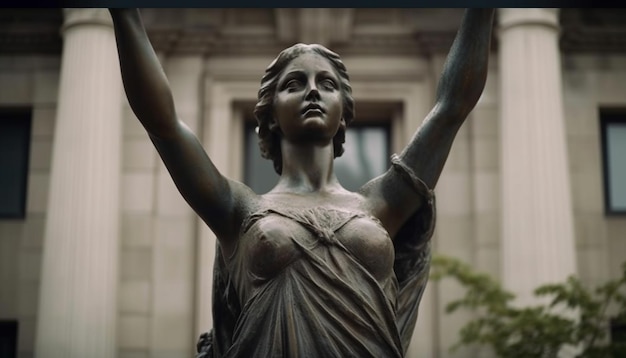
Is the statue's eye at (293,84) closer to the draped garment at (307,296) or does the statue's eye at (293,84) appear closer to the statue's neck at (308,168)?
the statue's neck at (308,168)

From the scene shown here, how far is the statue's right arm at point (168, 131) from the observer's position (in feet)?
17.8

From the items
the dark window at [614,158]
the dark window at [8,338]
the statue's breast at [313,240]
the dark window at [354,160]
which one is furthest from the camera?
the dark window at [614,158]

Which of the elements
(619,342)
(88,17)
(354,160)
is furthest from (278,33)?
(619,342)

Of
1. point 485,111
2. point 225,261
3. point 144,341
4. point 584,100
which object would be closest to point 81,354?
point 144,341

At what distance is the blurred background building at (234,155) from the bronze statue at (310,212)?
18.8 meters

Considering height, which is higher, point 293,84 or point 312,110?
point 293,84

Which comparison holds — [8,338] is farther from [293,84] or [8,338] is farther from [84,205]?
[293,84]

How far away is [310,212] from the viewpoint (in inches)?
220

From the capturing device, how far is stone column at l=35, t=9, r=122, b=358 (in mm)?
25125

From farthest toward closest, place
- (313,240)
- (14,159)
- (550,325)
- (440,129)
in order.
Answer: (14,159) → (550,325) → (440,129) → (313,240)

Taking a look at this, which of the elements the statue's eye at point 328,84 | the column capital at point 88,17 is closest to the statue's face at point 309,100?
the statue's eye at point 328,84

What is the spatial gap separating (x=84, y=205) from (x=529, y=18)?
29.7 feet

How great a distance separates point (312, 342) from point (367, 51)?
2309 centimetres

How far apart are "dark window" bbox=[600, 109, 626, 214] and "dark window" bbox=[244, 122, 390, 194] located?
435cm
